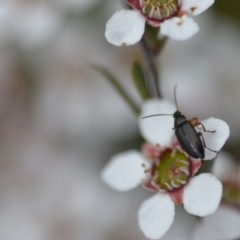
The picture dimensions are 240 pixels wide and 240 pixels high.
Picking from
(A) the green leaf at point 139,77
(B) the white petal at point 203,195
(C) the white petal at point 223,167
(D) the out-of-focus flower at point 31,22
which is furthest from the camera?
(D) the out-of-focus flower at point 31,22

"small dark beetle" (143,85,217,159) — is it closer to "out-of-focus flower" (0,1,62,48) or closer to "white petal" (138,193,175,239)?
"white petal" (138,193,175,239)

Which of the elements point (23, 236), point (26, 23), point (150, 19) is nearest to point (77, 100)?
point (26, 23)

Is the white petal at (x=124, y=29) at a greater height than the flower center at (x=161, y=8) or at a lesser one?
greater

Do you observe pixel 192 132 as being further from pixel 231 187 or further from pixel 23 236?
pixel 23 236

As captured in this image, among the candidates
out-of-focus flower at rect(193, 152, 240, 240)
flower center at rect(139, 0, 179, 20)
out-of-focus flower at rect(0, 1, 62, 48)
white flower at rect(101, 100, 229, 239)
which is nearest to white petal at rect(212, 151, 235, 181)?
out-of-focus flower at rect(193, 152, 240, 240)

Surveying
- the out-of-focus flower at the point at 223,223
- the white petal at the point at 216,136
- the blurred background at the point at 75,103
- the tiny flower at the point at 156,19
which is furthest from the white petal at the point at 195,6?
the blurred background at the point at 75,103

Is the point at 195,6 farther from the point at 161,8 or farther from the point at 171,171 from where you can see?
the point at 171,171

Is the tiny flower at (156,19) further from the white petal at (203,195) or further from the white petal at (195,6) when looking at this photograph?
the white petal at (203,195)
